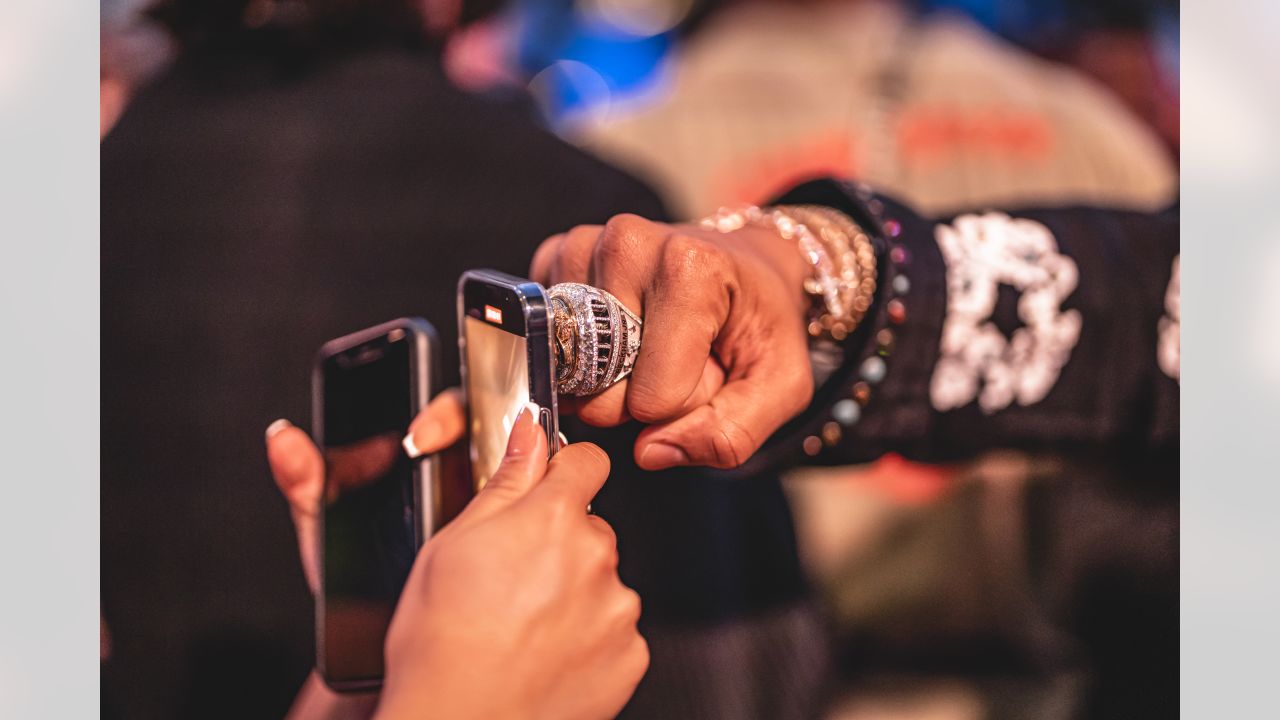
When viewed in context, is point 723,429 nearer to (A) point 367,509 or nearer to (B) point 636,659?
(B) point 636,659

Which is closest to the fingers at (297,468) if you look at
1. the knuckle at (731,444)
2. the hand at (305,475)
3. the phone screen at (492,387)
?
the hand at (305,475)

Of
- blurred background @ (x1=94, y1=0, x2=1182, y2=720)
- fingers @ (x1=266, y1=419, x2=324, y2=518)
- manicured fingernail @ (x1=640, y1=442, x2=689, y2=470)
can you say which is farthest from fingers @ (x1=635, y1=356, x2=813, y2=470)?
blurred background @ (x1=94, y1=0, x2=1182, y2=720)

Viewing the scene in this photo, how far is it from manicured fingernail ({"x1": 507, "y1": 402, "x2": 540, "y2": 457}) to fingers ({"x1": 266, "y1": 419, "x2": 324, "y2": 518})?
0.21 metres

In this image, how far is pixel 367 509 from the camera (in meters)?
0.43

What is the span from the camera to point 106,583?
56 centimetres

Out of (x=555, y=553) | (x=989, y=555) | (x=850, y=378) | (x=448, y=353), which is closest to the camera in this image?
(x=555, y=553)

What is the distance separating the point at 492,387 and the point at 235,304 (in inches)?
11.7

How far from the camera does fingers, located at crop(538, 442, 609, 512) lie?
10.8 inches


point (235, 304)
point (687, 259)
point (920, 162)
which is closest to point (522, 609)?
point (687, 259)

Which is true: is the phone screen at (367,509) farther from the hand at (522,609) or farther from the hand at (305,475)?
the hand at (522,609)

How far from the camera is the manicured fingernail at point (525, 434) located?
0.28 m
